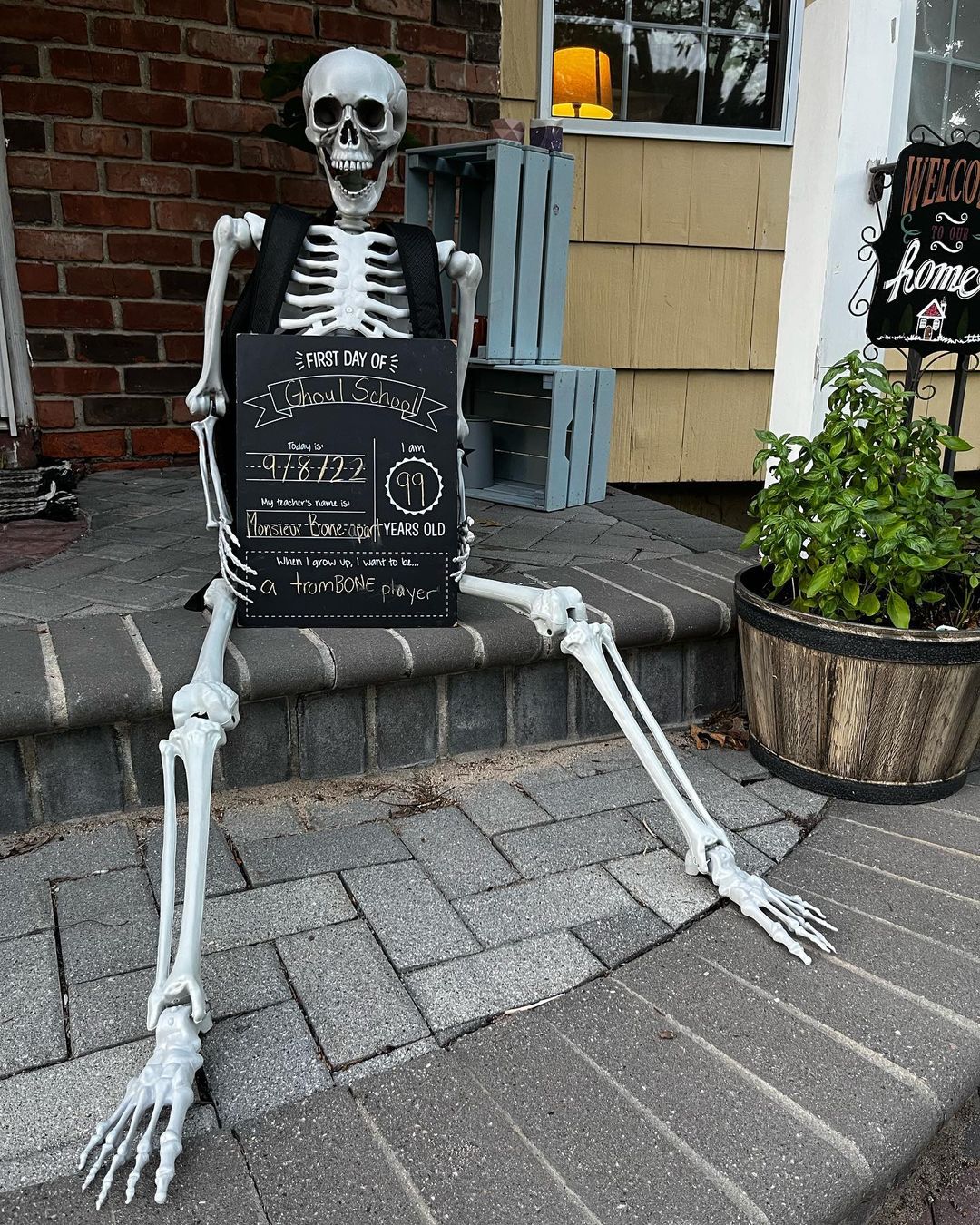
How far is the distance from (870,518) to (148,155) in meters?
3.19

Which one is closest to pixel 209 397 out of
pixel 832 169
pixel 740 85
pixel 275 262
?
pixel 275 262

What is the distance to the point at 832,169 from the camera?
2.72 meters

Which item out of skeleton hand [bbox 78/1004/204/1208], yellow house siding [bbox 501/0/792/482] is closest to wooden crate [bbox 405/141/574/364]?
yellow house siding [bbox 501/0/792/482]

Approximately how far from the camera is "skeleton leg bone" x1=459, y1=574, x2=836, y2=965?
1.78 m

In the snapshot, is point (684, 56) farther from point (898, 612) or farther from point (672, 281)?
point (898, 612)

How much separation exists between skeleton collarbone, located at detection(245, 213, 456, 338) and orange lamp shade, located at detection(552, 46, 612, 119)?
7.89ft

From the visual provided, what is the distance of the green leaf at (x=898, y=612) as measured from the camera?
216 centimetres

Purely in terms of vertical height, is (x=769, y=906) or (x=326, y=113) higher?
(x=326, y=113)

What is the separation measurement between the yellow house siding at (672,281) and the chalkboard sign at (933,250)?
2.00 metres

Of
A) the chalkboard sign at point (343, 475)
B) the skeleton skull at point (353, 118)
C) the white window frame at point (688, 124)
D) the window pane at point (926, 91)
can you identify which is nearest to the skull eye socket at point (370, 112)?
the skeleton skull at point (353, 118)

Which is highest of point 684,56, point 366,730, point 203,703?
point 684,56

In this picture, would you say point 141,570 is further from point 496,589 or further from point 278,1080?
point 278,1080

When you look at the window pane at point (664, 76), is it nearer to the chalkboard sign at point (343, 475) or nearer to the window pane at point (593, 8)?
the window pane at point (593, 8)

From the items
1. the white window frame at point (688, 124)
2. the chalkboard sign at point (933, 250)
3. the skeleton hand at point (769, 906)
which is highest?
the white window frame at point (688, 124)
